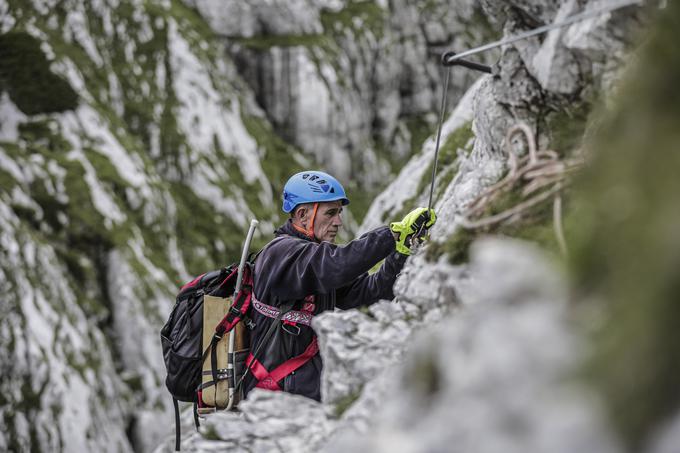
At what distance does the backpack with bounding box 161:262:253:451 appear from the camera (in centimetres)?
895

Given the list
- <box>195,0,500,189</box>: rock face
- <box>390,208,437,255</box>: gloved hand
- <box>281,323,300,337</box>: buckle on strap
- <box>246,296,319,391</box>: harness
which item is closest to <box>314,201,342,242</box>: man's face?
<box>246,296,319,391</box>: harness

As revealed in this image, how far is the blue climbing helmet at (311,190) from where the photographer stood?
9.62 meters

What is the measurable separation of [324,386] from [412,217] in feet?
10.2

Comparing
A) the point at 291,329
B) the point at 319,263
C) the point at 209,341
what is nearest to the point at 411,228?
the point at 319,263

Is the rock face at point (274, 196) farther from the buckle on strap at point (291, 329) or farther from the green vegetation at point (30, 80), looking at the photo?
the buckle on strap at point (291, 329)

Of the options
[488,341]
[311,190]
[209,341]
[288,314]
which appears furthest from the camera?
[311,190]

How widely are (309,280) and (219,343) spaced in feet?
6.22

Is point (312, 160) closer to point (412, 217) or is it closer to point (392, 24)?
point (392, 24)

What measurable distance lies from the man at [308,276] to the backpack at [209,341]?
25cm

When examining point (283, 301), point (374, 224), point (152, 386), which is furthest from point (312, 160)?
point (283, 301)

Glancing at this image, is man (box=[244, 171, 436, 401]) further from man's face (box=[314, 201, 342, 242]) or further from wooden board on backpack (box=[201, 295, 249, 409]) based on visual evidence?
wooden board on backpack (box=[201, 295, 249, 409])

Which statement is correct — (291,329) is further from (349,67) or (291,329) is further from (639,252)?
(349,67)

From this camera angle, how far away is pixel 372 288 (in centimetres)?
951

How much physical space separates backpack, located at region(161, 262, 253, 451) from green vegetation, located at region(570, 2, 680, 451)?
638cm
